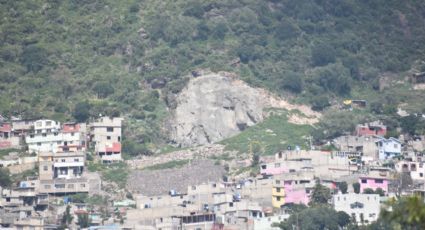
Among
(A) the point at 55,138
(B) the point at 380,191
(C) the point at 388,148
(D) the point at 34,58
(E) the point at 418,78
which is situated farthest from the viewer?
(D) the point at 34,58

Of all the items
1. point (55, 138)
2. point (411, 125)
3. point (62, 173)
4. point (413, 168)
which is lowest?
point (413, 168)

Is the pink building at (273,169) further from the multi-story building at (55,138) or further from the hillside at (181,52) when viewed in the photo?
the multi-story building at (55,138)

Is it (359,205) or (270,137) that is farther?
(270,137)

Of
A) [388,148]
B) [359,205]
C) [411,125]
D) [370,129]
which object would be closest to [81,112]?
[370,129]

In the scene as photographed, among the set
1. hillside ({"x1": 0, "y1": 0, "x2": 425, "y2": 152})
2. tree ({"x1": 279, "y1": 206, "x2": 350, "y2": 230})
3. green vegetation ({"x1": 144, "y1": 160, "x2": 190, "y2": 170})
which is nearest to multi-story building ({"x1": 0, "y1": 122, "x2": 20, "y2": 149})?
hillside ({"x1": 0, "y1": 0, "x2": 425, "y2": 152})

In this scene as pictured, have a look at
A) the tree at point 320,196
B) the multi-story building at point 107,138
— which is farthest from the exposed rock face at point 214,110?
the tree at point 320,196

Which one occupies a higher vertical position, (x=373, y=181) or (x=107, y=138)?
(x=107, y=138)

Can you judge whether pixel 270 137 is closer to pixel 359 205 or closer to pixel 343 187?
pixel 343 187
